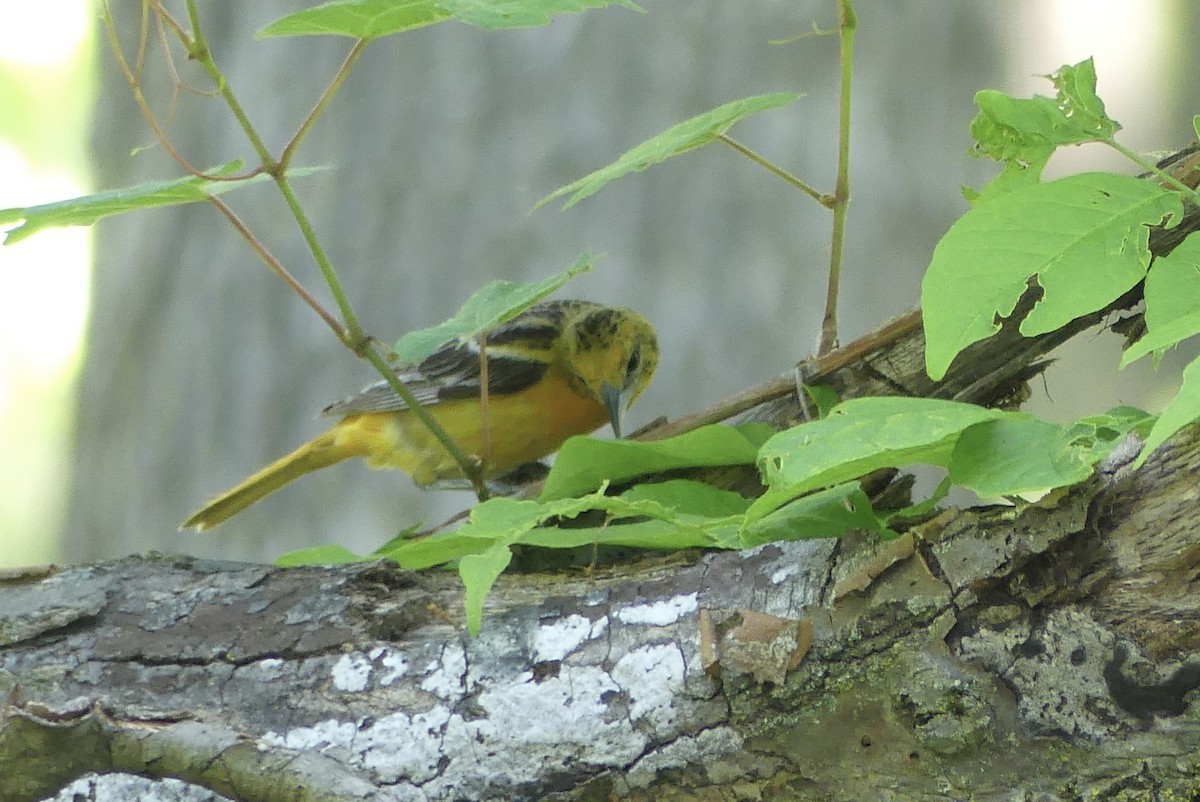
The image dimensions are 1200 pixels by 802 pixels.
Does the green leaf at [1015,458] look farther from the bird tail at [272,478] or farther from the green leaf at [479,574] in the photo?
the bird tail at [272,478]

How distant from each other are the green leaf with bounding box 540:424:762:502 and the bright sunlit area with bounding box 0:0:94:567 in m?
2.77

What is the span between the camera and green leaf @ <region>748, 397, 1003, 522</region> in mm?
950

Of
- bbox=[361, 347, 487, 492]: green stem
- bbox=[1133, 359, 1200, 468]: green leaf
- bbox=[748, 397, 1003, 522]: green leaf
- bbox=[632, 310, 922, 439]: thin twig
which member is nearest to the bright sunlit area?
bbox=[361, 347, 487, 492]: green stem

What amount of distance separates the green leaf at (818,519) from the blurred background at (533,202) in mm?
1730

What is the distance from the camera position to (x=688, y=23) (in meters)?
2.88

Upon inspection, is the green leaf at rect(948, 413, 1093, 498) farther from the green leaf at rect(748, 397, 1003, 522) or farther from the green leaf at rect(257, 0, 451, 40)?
the green leaf at rect(257, 0, 451, 40)

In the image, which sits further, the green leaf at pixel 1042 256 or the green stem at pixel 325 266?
the green stem at pixel 325 266

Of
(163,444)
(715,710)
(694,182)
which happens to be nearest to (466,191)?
(694,182)

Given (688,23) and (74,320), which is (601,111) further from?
(74,320)

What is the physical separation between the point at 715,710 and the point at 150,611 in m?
0.69

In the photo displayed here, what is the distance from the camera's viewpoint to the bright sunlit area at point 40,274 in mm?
3748

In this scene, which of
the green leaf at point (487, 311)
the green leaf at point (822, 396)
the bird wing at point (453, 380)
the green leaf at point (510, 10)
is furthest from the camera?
the bird wing at point (453, 380)

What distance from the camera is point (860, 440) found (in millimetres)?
967

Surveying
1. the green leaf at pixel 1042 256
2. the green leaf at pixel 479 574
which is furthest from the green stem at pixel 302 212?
the green leaf at pixel 1042 256
